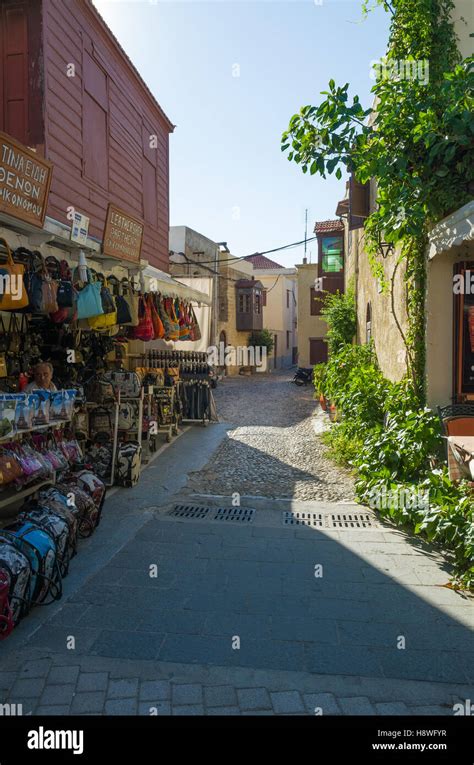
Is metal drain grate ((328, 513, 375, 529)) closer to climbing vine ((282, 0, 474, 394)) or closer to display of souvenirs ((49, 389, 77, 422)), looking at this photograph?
climbing vine ((282, 0, 474, 394))

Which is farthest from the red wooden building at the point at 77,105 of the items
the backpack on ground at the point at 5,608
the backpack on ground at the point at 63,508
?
the backpack on ground at the point at 5,608

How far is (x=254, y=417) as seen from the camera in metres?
13.5

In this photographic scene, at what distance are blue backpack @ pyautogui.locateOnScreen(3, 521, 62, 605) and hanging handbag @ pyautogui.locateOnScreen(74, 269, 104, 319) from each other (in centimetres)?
236

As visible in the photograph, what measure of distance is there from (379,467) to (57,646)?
3.87 metres

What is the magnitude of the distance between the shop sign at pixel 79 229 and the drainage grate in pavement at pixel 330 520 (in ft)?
12.1

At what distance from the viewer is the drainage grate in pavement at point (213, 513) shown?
5773mm

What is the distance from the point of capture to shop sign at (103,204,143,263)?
650 cm

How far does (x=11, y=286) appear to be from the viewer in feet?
13.8

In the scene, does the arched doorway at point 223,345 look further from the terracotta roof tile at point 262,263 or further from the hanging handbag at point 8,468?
the hanging handbag at point 8,468

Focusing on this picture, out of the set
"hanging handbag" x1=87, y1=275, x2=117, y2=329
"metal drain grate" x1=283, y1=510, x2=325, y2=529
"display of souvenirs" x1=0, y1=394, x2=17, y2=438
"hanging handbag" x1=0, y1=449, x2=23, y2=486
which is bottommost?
"metal drain grate" x1=283, y1=510, x2=325, y2=529

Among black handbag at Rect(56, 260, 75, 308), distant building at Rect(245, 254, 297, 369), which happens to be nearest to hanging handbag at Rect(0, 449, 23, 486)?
black handbag at Rect(56, 260, 75, 308)

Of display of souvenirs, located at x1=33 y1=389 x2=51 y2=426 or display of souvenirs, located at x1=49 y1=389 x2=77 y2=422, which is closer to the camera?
display of souvenirs, located at x1=33 y1=389 x2=51 y2=426

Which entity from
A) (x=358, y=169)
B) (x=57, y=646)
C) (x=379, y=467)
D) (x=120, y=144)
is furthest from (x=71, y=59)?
(x=57, y=646)
